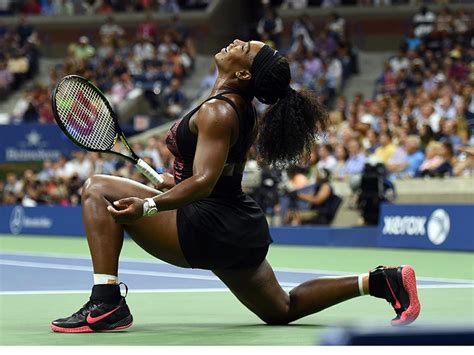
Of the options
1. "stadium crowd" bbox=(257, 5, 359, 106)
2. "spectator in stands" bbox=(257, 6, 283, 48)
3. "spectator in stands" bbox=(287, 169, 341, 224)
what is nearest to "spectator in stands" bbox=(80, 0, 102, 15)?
"stadium crowd" bbox=(257, 5, 359, 106)

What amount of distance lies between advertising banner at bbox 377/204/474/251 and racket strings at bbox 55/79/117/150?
755 cm

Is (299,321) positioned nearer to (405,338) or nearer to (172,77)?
(405,338)

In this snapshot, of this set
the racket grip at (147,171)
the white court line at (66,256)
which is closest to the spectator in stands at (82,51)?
the white court line at (66,256)

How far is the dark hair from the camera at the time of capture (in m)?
6.05

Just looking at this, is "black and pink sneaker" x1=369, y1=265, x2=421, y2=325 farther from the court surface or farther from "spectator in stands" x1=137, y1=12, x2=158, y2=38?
"spectator in stands" x1=137, y1=12, x2=158, y2=38

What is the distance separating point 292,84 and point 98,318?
14.4 m

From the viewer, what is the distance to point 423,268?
11.1m

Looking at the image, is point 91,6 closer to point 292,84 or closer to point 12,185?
point 12,185

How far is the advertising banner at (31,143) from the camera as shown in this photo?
21891 millimetres

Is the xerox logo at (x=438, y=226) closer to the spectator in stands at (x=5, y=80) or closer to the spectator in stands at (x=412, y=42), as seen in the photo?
the spectator in stands at (x=412, y=42)

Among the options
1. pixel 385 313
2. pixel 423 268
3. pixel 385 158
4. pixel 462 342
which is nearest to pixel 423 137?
pixel 385 158

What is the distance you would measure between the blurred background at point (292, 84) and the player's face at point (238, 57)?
874 centimetres

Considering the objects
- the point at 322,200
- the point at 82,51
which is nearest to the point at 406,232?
the point at 322,200

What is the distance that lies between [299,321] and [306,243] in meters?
8.78
